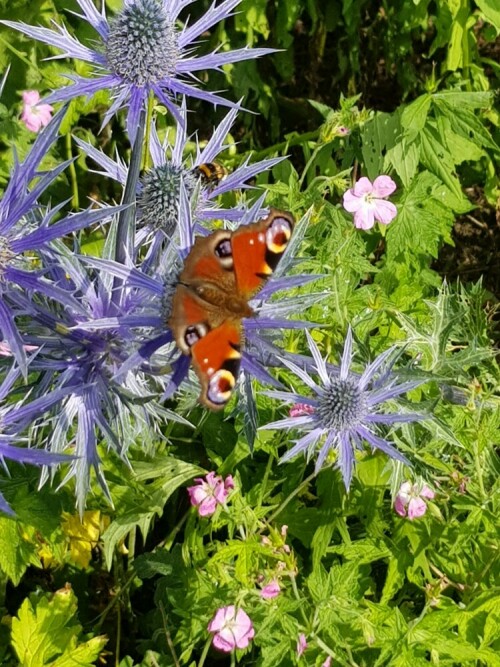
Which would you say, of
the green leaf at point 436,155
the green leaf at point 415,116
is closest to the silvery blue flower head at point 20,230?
the green leaf at point 415,116

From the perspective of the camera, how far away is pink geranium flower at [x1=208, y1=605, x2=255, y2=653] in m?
1.39

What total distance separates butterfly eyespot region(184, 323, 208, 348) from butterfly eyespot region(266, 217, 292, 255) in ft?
0.54

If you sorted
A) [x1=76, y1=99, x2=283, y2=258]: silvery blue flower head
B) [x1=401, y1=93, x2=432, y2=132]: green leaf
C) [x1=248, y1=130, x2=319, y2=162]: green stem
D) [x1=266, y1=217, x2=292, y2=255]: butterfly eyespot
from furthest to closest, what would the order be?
[x1=248, y1=130, x2=319, y2=162]: green stem
[x1=401, y1=93, x2=432, y2=132]: green leaf
[x1=76, y1=99, x2=283, y2=258]: silvery blue flower head
[x1=266, y1=217, x2=292, y2=255]: butterfly eyespot

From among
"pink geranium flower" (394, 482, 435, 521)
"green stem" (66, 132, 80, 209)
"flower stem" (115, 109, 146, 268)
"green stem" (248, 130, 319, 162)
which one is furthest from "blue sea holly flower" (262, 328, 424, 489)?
"green stem" (66, 132, 80, 209)

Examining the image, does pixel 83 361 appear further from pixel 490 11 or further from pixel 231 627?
pixel 490 11

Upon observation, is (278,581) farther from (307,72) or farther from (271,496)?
(307,72)

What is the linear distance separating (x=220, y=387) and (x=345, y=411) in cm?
51

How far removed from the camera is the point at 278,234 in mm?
1045

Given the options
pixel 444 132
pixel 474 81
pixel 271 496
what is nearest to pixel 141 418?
pixel 271 496

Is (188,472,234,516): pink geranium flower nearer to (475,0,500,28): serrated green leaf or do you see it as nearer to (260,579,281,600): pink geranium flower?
(260,579,281,600): pink geranium flower

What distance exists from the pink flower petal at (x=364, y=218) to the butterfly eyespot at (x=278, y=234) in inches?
29.1

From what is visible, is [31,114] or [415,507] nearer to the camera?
[415,507]

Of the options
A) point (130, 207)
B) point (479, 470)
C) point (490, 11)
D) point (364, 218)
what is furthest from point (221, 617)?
point (490, 11)

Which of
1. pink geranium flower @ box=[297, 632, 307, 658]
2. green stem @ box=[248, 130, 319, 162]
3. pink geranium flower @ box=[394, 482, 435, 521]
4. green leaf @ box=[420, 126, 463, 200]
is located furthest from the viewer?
green stem @ box=[248, 130, 319, 162]
